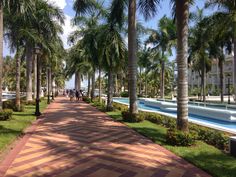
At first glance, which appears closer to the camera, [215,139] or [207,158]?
[207,158]

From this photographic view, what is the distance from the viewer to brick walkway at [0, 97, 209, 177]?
7078 millimetres

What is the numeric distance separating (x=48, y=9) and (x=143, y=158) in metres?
18.6

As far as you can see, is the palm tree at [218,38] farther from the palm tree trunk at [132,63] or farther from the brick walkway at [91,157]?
the brick walkway at [91,157]

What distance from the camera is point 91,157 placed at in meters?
8.41

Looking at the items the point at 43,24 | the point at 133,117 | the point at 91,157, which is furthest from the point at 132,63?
the point at 43,24

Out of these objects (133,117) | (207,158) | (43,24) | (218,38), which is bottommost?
(207,158)

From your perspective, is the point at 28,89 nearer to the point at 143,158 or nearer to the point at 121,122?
the point at 121,122

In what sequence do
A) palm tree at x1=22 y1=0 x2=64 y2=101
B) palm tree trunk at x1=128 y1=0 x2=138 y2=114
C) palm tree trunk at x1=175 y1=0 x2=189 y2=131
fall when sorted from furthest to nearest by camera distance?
1. palm tree at x1=22 y1=0 x2=64 y2=101
2. palm tree trunk at x1=128 y1=0 x2=138 y2=114
3. palm tree trunk at x1=175 y1=0 x2=189 y2=131

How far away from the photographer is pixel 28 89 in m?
Answer: 27.5

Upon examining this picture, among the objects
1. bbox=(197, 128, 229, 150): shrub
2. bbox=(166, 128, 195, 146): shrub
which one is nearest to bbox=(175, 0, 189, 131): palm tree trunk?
bbox=(166, 128, 195, 146): shrub

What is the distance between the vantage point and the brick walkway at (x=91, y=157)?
7.08 metres

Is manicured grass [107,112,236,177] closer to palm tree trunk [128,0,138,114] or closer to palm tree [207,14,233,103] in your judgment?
palm tree trunk [128,0,138,114]

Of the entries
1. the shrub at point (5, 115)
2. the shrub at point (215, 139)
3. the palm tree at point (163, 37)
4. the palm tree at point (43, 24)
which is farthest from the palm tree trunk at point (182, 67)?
the palm tree at point (163, 37)

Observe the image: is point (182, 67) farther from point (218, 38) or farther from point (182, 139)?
point (218, 38)
